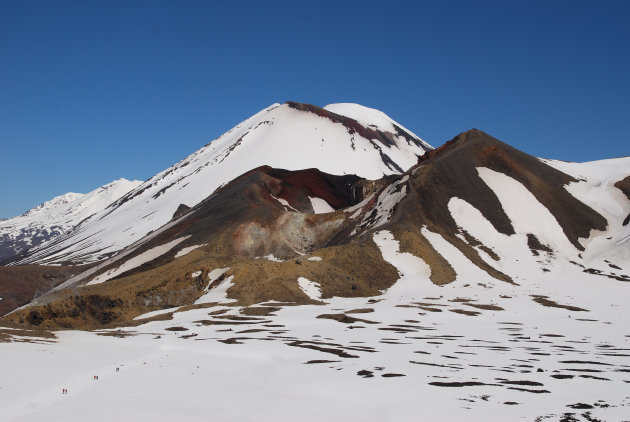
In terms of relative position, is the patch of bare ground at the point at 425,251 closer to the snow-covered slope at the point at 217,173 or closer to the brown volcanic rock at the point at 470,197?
the brown volcanic rock at the point at 470,197

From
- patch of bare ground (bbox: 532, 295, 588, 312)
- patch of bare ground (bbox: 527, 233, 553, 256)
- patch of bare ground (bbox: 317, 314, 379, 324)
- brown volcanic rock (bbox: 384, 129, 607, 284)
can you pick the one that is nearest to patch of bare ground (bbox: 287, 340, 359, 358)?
patch of bare ground (bbox: 317, 314, 379, 324)

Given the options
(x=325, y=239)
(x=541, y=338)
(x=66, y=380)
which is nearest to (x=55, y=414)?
(x=66, y=380)

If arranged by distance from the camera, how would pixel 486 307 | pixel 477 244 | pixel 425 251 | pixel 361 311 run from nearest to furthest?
pixel 361 311 < pixel 486 307 < pixel 425 251 < pixel 477 244

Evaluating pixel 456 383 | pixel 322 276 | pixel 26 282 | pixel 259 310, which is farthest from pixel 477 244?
pixel 26 282

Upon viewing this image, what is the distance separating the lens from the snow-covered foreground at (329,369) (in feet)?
56.8

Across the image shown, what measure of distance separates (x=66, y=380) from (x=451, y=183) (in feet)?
272

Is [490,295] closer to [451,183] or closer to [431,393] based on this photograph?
[451,183]

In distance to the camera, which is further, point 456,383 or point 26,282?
point 26,282

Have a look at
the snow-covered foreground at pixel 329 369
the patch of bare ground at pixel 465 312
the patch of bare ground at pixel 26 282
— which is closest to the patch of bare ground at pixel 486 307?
the patch of bare ground at pixel 465 312

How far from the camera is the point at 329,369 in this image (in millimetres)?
24922

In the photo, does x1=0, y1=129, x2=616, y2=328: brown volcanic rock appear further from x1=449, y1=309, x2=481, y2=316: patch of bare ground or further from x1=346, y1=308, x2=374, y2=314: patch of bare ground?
x1=449, y1=309, x2=481, y2=316: patch of bare ground

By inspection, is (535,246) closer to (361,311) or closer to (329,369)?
(361,311)

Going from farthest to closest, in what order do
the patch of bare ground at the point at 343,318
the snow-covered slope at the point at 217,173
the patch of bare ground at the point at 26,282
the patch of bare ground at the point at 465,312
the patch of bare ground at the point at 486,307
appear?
1. the snow-covered slope at the point at 217,173
2. the patch of bare ground at the point at 26,282
3. the patch of bare ground at the point at 486,307
4. the patch of bare ground at the point at 465,312
5. the patch of bare ground at the point at 343,318

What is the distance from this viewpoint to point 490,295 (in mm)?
62594
